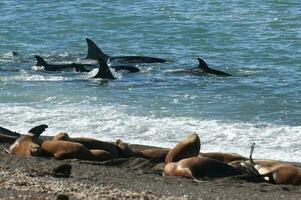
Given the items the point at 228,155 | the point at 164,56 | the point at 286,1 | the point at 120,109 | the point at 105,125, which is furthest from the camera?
the point at 286,1

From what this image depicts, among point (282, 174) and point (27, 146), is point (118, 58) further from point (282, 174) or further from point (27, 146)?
point (282, 174)

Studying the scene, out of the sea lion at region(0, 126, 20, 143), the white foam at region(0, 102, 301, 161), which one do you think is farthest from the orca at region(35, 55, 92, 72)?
the sea lion at region(0, 126, 20, 143)

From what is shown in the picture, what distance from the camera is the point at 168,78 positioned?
18578 millimetres

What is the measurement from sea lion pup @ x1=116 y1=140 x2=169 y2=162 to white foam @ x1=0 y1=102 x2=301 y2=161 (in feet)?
3.99

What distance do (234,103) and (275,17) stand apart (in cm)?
1398

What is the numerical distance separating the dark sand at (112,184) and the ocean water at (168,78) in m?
2.21

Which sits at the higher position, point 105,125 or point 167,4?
point 105,125

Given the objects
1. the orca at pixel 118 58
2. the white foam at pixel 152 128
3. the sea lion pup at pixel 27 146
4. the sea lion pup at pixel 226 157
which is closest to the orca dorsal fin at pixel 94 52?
the orca at pixel 118 58

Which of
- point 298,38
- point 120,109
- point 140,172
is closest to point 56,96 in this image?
point 120,109

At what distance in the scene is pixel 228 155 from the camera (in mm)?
10867

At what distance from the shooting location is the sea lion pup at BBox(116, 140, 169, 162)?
35.9 feet

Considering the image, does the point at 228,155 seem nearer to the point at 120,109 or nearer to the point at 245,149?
the point at 245,149

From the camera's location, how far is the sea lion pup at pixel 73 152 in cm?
1073

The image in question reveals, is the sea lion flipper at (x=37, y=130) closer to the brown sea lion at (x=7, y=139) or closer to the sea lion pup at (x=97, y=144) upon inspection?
the brown sea lion at (x=7, y=139)
